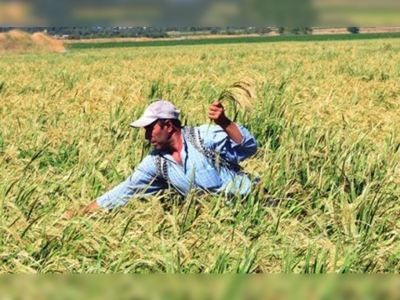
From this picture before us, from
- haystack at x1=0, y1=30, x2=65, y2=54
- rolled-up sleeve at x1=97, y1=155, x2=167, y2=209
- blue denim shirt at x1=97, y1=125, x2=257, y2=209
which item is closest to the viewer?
rolled-up sleeve at x1=97, y1=155, x2=167, y2=209

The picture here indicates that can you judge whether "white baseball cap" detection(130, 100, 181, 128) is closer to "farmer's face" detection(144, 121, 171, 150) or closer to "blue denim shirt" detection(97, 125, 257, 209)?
"farmer's face" detection(144, 121, 171, 150)

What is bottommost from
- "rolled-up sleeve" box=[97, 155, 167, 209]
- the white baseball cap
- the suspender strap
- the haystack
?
the haystack

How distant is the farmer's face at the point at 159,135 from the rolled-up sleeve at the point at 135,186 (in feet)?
0.32

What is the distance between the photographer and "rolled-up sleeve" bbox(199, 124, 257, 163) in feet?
12.3

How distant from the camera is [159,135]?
3.77 m

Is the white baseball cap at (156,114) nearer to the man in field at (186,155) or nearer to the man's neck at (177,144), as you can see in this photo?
the man in field at (186,155)

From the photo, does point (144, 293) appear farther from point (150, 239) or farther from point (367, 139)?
point (367, 139)

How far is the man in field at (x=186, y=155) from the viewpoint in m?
3.65

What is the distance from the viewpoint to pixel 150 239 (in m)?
2.65

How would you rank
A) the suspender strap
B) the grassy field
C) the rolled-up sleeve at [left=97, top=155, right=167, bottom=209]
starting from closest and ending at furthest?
1. the grassy field
2. the rolled-up sleeve at [left=97, top=155, right=167, bottom=209]
3. the suspender strap

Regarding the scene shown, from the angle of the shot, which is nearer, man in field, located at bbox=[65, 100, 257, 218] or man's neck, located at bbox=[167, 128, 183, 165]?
man in field, located at bbox=[65, 100, 257, 218]

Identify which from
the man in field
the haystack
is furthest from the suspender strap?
the haystack
